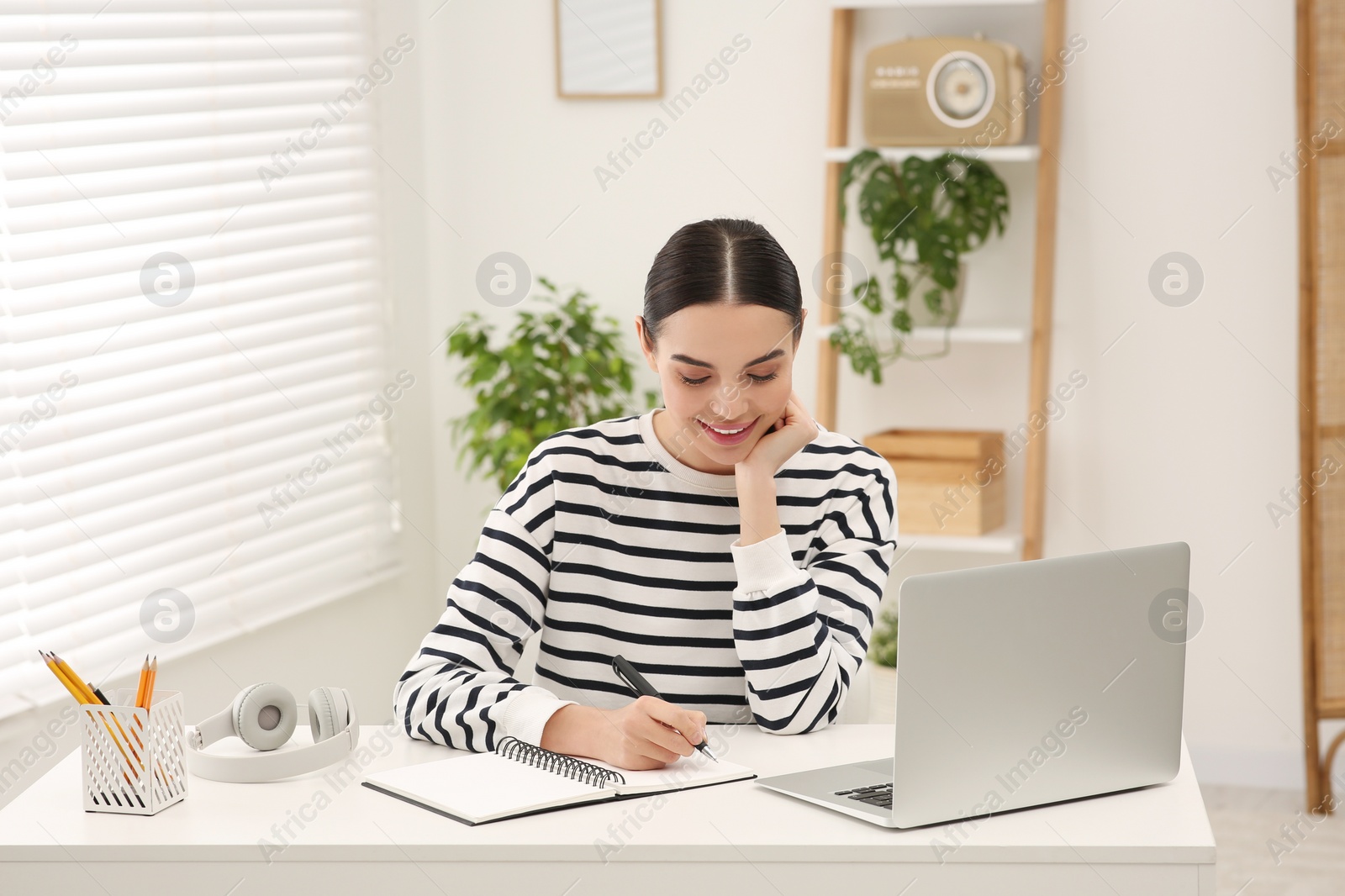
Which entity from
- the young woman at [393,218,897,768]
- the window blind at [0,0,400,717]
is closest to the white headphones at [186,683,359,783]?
the young woman at [393,218,897,768]

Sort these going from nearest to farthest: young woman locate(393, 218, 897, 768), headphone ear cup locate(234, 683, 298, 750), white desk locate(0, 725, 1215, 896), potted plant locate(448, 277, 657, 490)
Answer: white desk locate(0, 725, 1215, 896)
headphone ear cup locate(234, 683, 298, 750)
young woman locate(393, 218, 897, 768)
potted plant locate(448, 277, 657, 490)

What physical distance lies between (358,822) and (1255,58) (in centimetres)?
268

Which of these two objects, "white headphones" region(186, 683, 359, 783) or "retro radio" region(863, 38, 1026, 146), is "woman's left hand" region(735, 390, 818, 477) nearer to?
"white headphones" region(186, 683, 359, 783)

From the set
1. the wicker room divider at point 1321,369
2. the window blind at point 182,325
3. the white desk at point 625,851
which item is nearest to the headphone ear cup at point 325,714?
the white desk at point 625,851

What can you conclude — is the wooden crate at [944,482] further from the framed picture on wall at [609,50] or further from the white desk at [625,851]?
the white desk at [625,851]

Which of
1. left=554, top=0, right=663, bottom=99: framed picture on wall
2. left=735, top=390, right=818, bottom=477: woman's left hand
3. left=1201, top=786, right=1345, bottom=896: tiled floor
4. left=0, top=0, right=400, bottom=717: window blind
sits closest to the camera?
left=735, top=390, right=818, bottom=477: woman's left hand

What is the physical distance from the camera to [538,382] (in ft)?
10.7

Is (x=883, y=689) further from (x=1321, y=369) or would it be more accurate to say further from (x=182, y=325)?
(x=182, y=325)

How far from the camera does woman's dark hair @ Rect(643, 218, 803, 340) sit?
5.27 feet

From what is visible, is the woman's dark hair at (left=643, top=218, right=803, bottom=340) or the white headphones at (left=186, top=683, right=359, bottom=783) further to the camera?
the woman's dark hair at (left=643, top=218, right=803, bottom=340)

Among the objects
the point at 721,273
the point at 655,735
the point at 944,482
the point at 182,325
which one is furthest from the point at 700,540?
the point at 182,325

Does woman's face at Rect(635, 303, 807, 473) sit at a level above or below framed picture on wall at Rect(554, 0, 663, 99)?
below

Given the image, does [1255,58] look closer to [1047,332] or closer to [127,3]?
[1047,332]

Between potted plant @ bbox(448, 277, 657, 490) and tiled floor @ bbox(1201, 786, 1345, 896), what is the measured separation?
1.67m
